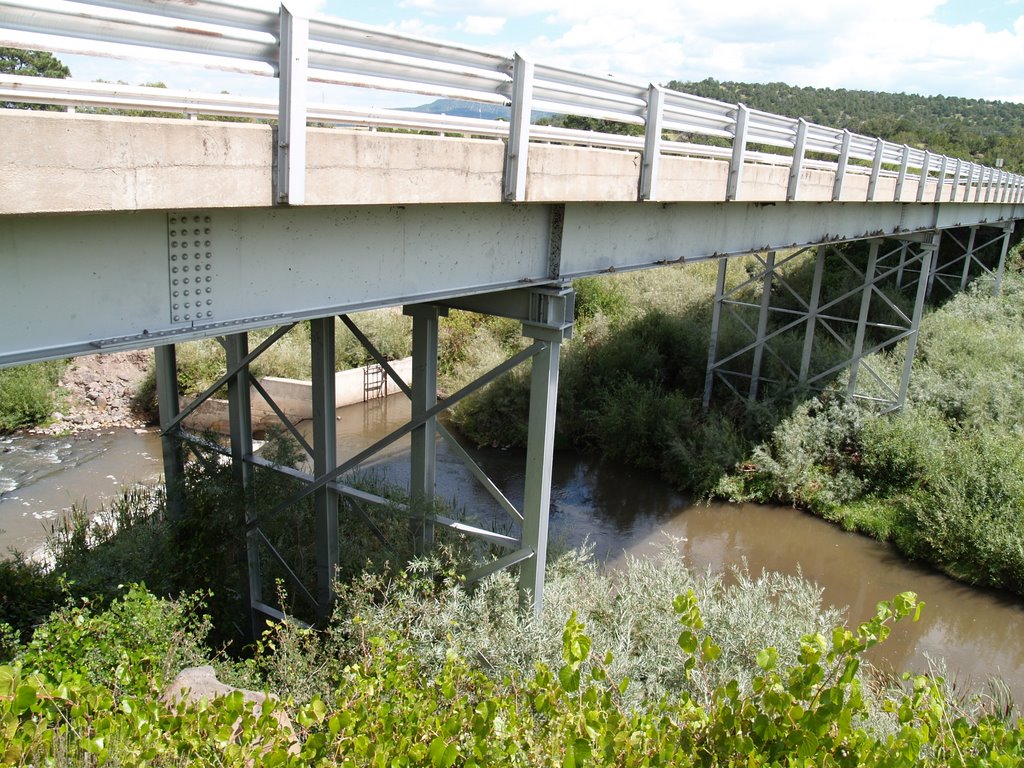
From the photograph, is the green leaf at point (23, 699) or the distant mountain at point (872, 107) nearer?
the green leaf at point (23, 699)

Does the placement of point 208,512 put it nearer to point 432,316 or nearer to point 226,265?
point 432,316

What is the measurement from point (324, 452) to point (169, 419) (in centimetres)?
222

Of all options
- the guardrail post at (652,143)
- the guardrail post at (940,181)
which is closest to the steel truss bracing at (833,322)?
the guardrail post at (940,181)

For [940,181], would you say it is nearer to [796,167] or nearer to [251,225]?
[796,167]

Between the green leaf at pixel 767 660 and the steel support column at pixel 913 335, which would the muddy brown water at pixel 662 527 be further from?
the green leaf at pixel 767 660

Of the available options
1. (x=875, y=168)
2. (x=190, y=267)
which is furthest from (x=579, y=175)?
(x=875, y=168)

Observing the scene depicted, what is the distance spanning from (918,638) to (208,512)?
28.1 feet

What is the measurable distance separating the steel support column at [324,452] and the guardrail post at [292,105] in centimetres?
300

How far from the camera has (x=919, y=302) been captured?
589 inches

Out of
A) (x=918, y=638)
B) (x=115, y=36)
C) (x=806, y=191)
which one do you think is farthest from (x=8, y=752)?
(x=918, y=638)

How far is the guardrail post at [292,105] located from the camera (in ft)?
12.2

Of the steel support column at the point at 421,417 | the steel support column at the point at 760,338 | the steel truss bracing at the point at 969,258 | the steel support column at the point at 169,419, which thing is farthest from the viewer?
the steel truss bracing at the point at 969,258

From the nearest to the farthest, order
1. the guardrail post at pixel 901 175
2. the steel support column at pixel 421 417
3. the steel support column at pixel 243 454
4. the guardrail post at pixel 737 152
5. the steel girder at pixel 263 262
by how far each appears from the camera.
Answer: the steel girder at pixel 263 262 < the steel support column at pixel 421 417 < the guardrail post at pixel 737 152 < the steel support column at pixel 243 454 < the guardrail post at pixel 901 175

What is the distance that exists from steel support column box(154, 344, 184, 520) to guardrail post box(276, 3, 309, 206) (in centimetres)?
511
